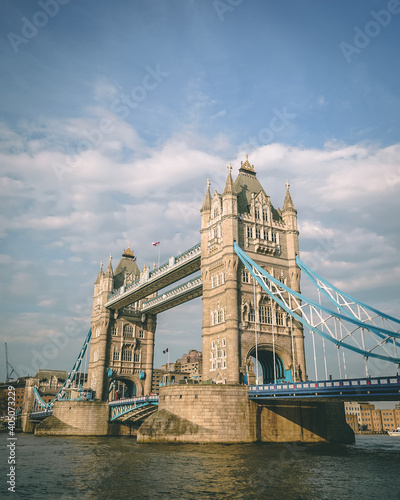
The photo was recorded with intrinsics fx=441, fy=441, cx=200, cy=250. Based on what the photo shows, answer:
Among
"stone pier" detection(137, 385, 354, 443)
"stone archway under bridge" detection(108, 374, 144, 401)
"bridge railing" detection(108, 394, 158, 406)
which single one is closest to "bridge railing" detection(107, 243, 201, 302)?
"stone archway under bridge" detection(108, 374, 144, 401)

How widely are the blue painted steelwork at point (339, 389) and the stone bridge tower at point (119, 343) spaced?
4189 centimetres

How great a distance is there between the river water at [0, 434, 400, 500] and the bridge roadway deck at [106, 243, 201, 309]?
28.1 m

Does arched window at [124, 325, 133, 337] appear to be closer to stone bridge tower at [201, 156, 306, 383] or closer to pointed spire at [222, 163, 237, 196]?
stone bridge tower at [201, 156, 306, 383]

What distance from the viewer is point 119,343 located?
80.7 metres

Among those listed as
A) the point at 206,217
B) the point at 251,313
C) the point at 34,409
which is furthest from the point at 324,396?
the point at 34,409

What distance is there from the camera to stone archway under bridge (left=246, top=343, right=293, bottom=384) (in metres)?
48.5

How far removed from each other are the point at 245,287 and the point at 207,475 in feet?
92.4

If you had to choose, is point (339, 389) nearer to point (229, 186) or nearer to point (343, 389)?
point (343, 389)

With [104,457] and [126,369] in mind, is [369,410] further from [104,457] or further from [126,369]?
[104,457]

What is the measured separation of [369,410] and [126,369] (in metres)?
109

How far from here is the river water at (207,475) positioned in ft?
67.8

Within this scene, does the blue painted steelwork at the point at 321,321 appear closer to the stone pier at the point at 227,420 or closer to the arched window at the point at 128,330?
the stone pier at the point at 227,420

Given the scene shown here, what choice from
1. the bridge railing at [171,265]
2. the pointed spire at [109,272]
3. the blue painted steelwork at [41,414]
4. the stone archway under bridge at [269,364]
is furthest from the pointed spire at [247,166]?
the blue painted steelwork at [41,414]

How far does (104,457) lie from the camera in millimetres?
35344
